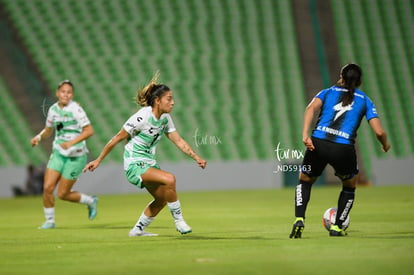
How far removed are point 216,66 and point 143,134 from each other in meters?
18.4

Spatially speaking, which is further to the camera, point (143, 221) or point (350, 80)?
point (143, 221)

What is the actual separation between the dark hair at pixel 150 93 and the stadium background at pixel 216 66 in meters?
13.3

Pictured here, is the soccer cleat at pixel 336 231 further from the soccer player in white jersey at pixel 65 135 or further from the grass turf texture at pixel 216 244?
the soccer player in white jersey at pixel 65 135

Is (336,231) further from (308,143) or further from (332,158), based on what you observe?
(308,143)

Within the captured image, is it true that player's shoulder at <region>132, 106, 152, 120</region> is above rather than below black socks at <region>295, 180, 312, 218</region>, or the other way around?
above

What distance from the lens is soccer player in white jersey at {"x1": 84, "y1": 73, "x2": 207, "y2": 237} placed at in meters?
8.95

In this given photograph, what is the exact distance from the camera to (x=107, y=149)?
8.83 metres

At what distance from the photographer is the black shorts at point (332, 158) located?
333 inches

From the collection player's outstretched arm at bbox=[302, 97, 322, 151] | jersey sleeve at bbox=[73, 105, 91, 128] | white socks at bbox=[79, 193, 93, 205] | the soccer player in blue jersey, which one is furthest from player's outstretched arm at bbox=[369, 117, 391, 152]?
white socks at bbox=[79, 193, 93, 205]

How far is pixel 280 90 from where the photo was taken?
2691cm

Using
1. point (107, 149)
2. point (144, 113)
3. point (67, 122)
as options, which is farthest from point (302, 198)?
point (67, 122)

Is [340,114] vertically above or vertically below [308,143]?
above

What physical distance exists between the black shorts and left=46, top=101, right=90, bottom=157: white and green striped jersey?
13.4ft

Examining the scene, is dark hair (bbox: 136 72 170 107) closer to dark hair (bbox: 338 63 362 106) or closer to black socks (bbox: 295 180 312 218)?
black socks (bbox: 295 180 312 218)
